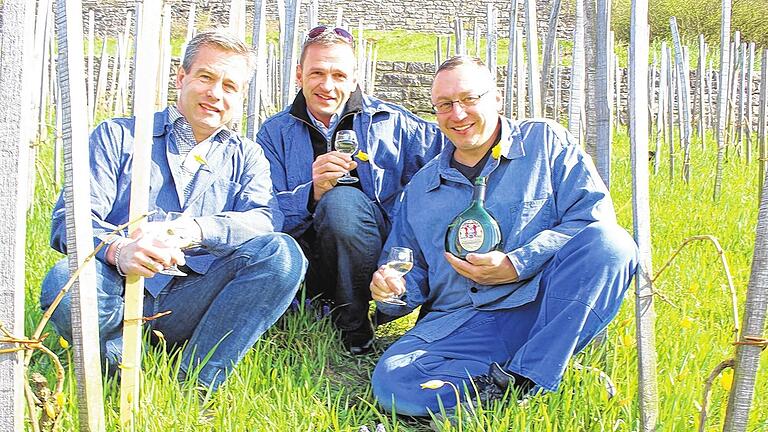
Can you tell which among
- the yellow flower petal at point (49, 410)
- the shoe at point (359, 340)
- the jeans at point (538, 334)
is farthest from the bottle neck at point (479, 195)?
the yellow flower petal at point (49, 410)

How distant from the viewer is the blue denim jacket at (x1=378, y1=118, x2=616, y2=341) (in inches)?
95.3

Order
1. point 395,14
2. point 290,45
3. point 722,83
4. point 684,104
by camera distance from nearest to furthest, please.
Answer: point 290,45 → point 722,83 → point 684,104 → point 395,14

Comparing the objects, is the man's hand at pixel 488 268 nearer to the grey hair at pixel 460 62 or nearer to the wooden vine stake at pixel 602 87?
the wooden vine stake at pixel 602 87

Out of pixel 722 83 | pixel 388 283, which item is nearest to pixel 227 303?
pixel 388 283

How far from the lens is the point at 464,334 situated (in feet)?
8.29

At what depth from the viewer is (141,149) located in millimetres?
1860

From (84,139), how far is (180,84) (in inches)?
33.9

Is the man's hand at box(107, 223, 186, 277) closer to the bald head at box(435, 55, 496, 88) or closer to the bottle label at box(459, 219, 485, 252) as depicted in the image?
the bottle label at box(459, 219, 485, 252)

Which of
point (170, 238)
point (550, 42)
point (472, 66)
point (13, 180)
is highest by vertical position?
point (550, 42)

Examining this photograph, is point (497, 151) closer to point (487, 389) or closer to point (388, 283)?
point (388, 283)

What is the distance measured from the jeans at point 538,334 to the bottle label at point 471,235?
215 millimetres

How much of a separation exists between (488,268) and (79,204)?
3.86ft

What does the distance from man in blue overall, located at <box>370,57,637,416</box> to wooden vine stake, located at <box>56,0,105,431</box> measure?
0.91 metres

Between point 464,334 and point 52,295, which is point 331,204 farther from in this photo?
point 52,295
